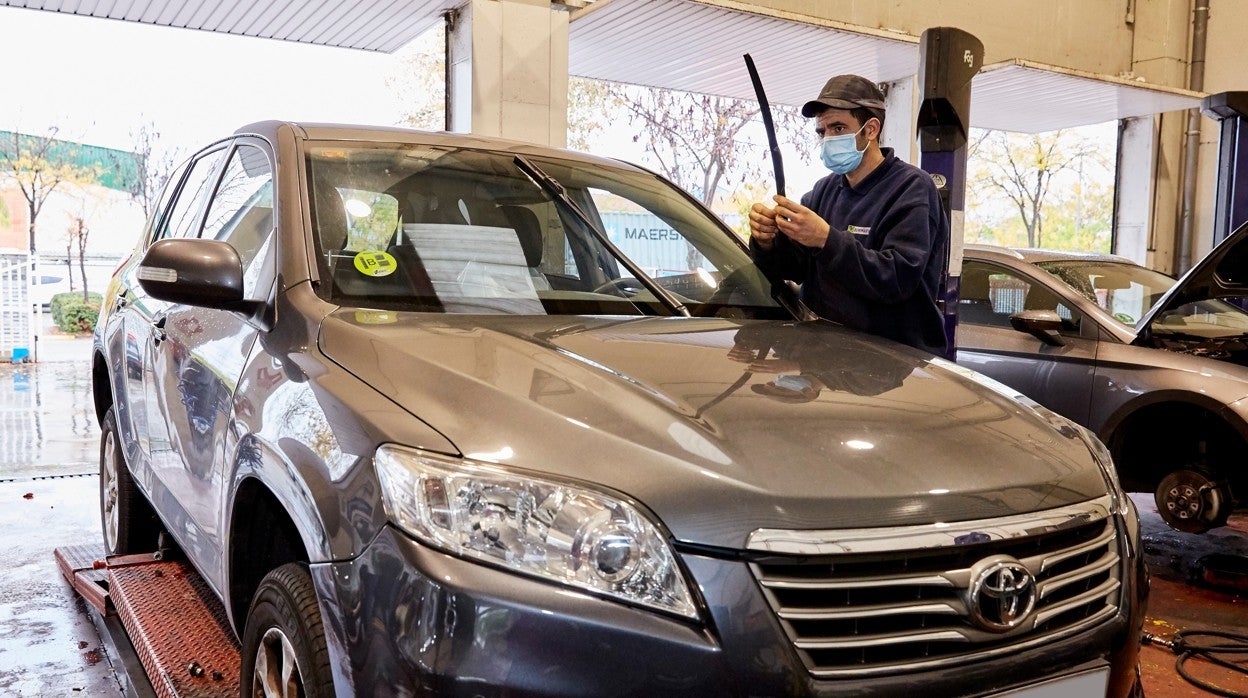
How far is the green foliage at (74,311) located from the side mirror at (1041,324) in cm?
1194

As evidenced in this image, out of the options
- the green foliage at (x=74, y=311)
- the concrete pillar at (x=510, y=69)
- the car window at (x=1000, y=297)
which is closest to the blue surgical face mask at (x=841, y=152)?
the car window at (x=1000, y=297)

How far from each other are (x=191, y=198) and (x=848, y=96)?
209 cm

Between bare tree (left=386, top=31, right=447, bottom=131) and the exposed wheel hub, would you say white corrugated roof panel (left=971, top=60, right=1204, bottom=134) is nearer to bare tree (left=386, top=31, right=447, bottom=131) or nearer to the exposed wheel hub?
bare tree (left=386, top=31, right=447, bottom=131)

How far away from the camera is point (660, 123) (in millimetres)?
12859

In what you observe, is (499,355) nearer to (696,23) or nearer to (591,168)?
(591,168)

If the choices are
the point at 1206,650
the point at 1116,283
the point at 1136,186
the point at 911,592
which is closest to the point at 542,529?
the point at 911,592

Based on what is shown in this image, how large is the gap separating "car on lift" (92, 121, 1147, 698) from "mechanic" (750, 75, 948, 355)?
0.43 metres

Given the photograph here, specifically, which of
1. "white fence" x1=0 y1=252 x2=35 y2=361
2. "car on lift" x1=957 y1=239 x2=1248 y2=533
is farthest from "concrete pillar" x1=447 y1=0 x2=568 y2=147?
"white fence" x1=0 y1=252 x2=35 y2=361

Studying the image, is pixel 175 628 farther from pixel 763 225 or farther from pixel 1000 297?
pixel 1000 297

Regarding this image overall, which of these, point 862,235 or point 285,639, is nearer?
point 285,639

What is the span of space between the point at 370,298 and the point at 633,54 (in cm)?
765

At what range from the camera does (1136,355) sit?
4.70 m

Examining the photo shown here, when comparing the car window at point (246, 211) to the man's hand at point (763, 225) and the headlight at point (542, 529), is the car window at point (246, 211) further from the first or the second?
the man's hand at point (763, 225)

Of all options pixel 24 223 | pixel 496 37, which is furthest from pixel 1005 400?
pixel 24 223
